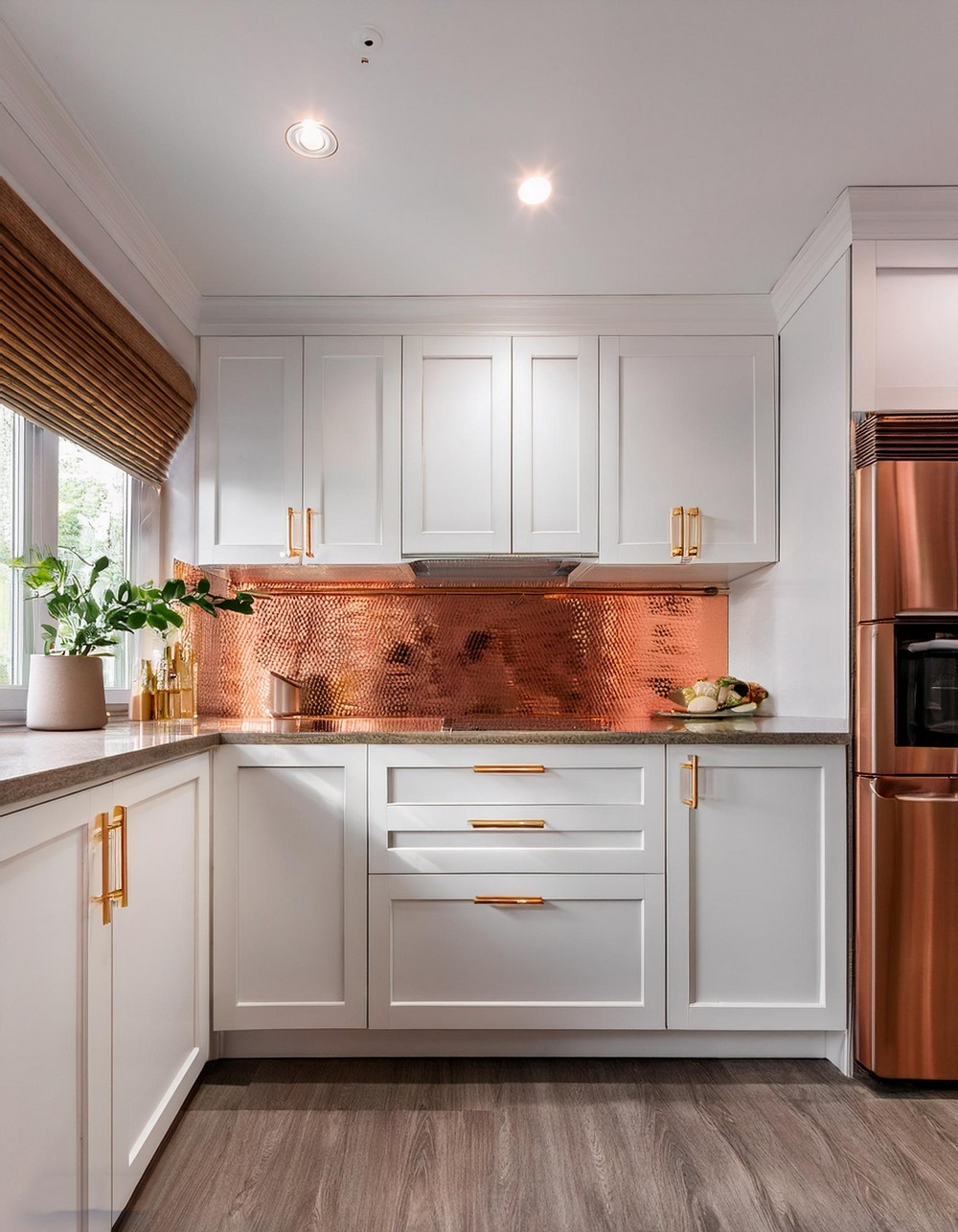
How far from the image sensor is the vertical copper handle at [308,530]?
2584 mm

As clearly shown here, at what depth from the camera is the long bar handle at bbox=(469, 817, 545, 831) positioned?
215cm

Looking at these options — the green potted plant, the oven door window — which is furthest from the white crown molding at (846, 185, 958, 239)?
the green potted plant

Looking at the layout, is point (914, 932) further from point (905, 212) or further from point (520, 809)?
point (905, 212)

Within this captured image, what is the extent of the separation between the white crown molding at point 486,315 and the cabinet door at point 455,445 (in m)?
0.07

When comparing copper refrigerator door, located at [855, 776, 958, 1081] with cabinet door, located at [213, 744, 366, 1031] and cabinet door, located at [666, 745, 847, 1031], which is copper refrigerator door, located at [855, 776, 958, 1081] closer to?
cabinet door, located at [666, 745, 847, 1031]

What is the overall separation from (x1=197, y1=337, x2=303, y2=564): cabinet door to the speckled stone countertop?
0.62 metres

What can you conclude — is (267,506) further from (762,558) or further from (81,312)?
(762,558)

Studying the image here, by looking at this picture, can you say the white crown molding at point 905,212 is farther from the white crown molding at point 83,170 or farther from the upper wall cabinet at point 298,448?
the white crown molding at point 83,170

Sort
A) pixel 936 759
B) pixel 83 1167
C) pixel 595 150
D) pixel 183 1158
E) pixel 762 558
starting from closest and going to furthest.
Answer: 1. pixel 83 1167
2. pixel 183 1158
3. pixel 595 150
4. pixel 936 759
5. pixel 762 558

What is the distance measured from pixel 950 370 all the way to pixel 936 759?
1031mm

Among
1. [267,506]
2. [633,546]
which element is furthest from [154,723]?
[633,546]

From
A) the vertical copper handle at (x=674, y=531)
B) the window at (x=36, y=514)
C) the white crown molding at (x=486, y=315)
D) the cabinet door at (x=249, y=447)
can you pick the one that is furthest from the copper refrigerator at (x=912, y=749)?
the window at (x=36, y=514)

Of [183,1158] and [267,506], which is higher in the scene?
[267,506]

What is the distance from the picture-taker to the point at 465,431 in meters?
2.63
